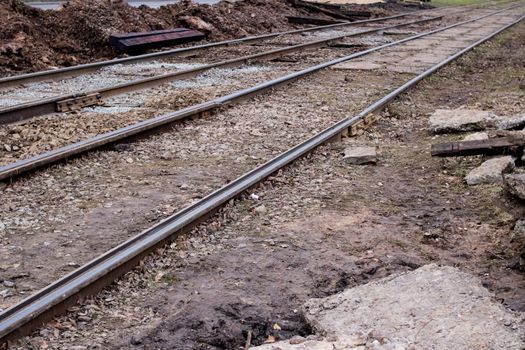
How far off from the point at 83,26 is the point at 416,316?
14.4 m

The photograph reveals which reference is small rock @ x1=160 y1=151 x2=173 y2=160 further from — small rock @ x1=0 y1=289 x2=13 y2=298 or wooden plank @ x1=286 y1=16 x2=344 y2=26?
wooden plank @ x1=286 y1=16 x2=344 y2=26

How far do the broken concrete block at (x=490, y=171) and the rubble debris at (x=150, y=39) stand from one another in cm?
1042

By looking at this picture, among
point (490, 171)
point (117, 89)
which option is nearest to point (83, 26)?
point (117, 89)

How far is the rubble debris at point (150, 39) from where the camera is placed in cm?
1545

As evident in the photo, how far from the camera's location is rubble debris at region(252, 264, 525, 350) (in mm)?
3473

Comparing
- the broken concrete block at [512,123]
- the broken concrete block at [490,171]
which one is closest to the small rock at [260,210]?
the broken concrete block at [490,171]

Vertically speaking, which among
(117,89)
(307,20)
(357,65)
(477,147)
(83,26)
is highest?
(83,26)

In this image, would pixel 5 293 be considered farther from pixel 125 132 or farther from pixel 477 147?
pixel 477 147

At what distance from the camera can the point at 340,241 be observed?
521 centimetres

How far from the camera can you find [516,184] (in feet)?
16.5

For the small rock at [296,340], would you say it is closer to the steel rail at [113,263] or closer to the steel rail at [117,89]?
the steel rail at [113,263]

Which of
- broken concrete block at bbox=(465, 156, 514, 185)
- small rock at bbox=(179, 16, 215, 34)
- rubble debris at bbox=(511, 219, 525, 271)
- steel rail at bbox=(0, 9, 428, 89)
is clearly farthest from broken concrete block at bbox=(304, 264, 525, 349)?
small rock at bbox=(179, 16, 215, 34)

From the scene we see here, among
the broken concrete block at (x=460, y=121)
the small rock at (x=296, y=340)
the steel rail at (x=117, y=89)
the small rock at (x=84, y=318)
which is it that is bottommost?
the small rock at (x=296, y=340)

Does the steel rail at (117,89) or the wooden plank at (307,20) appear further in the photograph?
the wooden plank at (307,20)
